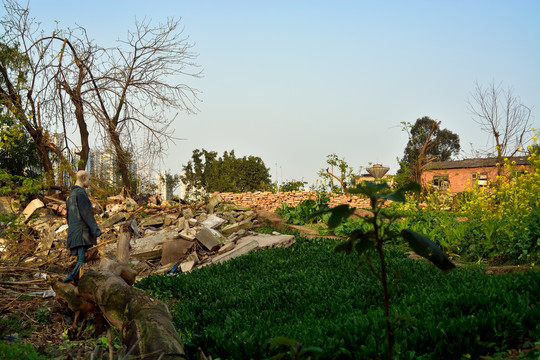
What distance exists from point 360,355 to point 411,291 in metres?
2.64

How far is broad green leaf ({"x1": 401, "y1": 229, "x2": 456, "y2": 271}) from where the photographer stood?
6.63 feet

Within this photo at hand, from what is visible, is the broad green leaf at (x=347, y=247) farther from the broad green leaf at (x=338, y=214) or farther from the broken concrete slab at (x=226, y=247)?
the broken concrete slab at (x=226, y=247)

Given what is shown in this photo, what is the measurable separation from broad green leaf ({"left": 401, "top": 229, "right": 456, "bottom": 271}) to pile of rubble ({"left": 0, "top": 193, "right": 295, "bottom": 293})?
24.3 ft

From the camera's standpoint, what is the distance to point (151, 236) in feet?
38.4

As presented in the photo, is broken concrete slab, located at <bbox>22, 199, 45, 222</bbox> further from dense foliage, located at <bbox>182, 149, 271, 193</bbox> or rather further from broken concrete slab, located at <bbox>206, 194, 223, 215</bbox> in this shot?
dense foliage, located at <bbox>182, 149, 271, 193</bbox>

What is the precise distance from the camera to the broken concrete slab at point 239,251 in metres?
10.1

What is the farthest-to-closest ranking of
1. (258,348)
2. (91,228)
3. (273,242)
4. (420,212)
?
(420,212) → (273,242) → (91,228) → (258,348)

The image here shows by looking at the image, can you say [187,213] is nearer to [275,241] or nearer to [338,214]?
[275,241]

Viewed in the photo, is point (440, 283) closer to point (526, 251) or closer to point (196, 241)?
point (526, 251)

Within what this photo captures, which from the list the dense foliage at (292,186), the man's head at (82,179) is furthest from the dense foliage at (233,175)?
the man's head at (82,179)

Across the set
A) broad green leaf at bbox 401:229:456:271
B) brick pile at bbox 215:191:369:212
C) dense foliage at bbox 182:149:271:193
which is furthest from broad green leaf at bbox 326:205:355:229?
dense foliage at bbox 182:149:271:193

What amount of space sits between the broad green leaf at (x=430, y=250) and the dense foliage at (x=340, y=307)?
20 cm

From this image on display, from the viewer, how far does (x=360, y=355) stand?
3.57 metres

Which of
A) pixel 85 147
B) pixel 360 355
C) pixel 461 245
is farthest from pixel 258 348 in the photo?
pixel 85 147
